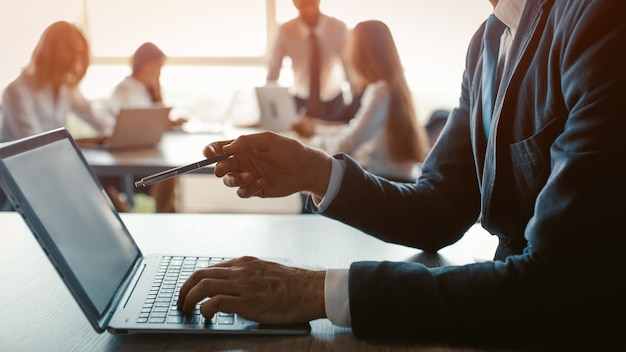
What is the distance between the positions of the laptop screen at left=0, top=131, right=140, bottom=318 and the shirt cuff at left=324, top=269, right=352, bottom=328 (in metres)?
0.27

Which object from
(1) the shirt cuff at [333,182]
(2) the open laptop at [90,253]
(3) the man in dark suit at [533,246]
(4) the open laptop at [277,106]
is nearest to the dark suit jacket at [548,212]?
(3) the man in dark suit at [533,246]

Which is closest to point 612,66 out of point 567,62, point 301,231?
point 567,62

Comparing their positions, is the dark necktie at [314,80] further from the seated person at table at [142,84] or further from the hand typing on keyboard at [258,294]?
the hand typing on keyboard at [258,294]

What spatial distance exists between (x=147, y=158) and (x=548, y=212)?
76.7 inches

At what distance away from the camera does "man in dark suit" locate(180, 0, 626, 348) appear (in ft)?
2.07

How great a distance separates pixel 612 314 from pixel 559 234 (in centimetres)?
12

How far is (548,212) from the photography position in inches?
25.8

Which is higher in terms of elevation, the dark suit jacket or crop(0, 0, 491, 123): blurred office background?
the dark suit jacket

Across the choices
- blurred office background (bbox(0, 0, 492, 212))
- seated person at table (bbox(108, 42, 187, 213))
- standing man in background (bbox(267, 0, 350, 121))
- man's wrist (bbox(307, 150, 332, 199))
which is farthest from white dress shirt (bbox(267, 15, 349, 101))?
man's wrist (bbox(307, 150, 332, 199))

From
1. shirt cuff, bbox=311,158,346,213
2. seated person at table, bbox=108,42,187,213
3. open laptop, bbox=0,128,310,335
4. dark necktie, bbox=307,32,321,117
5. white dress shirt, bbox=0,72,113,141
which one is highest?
open laptop, bbox=0,128,310,335

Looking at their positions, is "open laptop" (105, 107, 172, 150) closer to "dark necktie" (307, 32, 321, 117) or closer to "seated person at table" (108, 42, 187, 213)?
"seated person at table" (108, 42, 187, 213)

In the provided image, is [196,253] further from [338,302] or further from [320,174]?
[338,302]

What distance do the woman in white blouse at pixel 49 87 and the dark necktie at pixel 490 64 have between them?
2.42m

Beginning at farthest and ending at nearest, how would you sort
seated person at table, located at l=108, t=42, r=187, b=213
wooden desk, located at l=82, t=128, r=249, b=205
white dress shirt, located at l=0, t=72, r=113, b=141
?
seated person at table, located at l=108, t=42, r=187, b=213
white dress shirt, located at l=0, t=72, r=113, b=141
wooden desk, located at l=82, t=128, r=249, b=205
